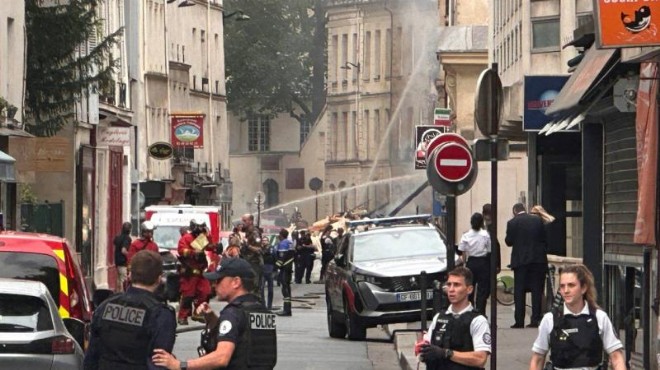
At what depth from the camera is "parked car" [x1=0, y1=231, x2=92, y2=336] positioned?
16.6 meters

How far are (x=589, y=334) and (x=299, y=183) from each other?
120794 millimetres

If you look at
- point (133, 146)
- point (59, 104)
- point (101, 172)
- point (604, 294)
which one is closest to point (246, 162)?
point (133, 146)

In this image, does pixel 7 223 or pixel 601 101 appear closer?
pixel 601 101

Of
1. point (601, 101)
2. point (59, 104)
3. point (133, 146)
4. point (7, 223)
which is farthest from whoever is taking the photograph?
point (133, 146)

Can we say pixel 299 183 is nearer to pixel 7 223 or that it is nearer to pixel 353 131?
pixel 353 131

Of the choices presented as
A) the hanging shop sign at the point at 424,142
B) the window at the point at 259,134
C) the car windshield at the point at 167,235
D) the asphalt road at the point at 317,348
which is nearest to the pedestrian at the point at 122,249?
the asphalt road at the point at 317,348

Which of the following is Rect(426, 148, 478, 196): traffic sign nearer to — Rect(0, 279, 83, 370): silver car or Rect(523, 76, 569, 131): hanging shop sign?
Rect(523, 76, 569, 131): hanging shop sign

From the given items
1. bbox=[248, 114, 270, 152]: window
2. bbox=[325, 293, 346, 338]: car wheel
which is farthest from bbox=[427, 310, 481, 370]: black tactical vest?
bbox=[248, 114, 270, 152]: window

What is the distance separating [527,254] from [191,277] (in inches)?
329

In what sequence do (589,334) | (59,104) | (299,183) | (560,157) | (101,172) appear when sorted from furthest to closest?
(299,183) → (101,172) → (59,104) → (560,157) → (589,334)

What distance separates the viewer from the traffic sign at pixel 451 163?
2250cm

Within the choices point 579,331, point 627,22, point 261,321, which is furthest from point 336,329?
point 261,321

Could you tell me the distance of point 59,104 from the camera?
42.5 meters

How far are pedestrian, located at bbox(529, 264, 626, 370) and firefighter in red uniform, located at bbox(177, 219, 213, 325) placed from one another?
22.0 meters
